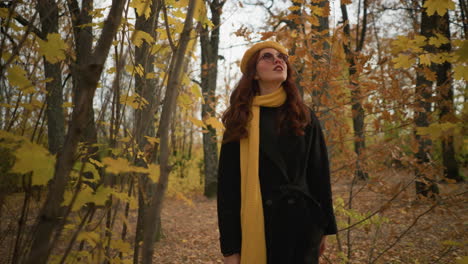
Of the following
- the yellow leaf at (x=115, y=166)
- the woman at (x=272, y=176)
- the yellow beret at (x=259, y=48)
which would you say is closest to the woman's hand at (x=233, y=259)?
the woman at (x=272, y=176)

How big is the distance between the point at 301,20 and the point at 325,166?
1.44 meters

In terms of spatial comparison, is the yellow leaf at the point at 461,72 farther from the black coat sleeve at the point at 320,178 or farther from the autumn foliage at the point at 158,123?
the black coat sleeve at the point at 320,178

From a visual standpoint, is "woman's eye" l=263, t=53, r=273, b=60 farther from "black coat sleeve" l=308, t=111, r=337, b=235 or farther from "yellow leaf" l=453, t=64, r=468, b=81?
"yellow leaf" l=453, t=64, r=468, b=81

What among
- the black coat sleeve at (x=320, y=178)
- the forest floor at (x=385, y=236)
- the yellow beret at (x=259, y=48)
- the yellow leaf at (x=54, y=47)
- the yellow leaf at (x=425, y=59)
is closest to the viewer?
the yellow leaf at (x=54, y=47)

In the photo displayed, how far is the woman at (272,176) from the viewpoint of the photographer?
169 centimetres

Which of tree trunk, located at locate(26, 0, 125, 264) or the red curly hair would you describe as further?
the red curly hair

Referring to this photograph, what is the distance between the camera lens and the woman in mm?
1693

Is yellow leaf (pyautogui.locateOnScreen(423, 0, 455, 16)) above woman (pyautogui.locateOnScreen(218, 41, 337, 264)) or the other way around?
above

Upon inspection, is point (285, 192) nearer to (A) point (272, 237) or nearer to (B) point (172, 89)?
(A) point (272, 237)

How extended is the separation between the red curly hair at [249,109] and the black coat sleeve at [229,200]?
0.11 metres

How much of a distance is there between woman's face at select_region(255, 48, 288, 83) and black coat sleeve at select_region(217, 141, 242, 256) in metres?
0.50

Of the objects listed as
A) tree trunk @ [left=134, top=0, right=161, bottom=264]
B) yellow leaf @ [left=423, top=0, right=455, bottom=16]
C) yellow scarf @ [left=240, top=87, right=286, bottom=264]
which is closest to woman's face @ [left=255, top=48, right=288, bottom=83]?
yellow scarf @ [left=240, top=87, right=286, bottom=264]

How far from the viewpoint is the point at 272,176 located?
70.1 inches

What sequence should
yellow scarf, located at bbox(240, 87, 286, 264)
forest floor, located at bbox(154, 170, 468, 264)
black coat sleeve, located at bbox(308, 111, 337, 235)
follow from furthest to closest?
forest floor, located at bbox(154, 170, 468, 264) < black coat sleeve, located at bbox(308, 111, 337, 235) < yellow scarf, located at bbox(240, 87, 286, 264)
